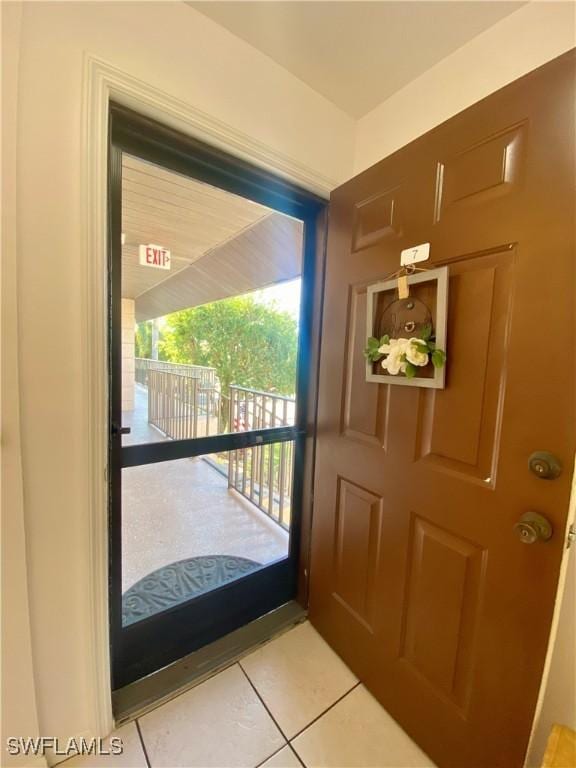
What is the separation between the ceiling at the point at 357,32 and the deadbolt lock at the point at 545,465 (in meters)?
1.33

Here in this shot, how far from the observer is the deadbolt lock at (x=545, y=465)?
2.31 feet

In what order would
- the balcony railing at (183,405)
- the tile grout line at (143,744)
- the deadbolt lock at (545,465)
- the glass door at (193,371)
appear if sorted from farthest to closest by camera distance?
the balcony railing at (183,405) → the glass door at (193,371) → the tile grout line at (143,744) → the deadbolt lock at (545,465)

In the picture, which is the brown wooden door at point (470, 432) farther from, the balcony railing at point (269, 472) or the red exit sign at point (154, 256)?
the red exit sign at point (154, 256)

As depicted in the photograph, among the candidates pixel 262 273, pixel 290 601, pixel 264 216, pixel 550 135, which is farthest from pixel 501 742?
pixel 264 216

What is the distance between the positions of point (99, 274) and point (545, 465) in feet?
4.20

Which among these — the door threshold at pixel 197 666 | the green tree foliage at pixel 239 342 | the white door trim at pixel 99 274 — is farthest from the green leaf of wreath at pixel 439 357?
the door threshold at pixel 197 666

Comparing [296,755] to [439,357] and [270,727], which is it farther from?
[439,357]

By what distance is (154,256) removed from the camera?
1.13m

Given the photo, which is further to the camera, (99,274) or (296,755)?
(296,755)

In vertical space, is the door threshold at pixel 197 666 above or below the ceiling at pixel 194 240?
below

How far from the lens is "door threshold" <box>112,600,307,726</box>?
1096 millimetres

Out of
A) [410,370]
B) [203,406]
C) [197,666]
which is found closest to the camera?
[410,370]

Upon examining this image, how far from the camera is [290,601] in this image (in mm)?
1610

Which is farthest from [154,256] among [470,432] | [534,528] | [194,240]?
[534,528]
